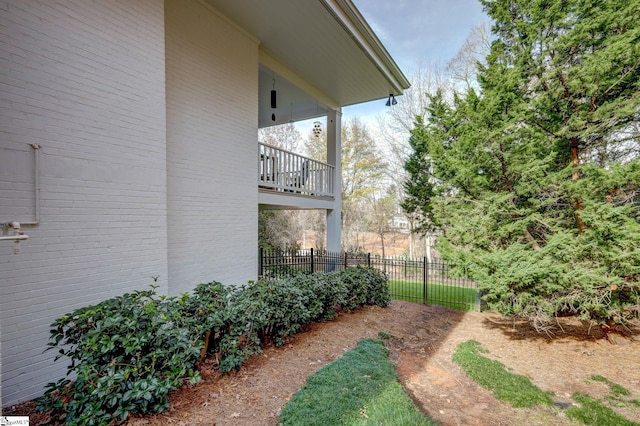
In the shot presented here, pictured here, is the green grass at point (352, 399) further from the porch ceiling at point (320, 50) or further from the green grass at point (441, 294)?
the porch ceiling at point (320, 50)

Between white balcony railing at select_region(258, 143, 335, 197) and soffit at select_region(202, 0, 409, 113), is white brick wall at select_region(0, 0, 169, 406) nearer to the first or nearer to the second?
soffit at select_region(202, 0, 409, 113)

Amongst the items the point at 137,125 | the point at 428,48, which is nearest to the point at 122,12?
the point at 137,125

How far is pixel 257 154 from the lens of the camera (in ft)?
21.2

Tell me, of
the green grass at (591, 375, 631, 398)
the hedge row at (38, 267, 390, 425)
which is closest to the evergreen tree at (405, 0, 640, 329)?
the green grass at (591, 375, 631, 398)

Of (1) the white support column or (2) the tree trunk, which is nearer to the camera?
(2) the tree trunk

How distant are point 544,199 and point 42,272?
25.9 ft

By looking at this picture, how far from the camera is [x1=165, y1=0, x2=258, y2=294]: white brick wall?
489 cm

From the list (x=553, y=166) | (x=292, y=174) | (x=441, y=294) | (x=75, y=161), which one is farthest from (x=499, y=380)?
(x=75, y=161)

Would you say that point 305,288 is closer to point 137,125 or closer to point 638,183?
point 137,125

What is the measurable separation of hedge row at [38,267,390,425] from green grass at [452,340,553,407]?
2.81 meters

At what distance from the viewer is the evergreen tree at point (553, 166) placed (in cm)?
475

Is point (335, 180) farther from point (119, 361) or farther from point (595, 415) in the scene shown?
point (119, 361)

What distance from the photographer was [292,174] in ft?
25.3

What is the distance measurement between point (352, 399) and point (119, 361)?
2.23 metres
